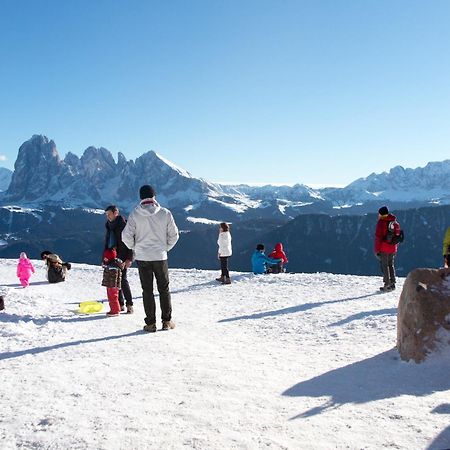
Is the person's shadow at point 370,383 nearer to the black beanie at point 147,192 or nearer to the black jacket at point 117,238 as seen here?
the black beanie at point 147,192

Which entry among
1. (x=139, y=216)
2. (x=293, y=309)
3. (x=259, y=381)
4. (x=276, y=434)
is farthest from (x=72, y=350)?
(x=293, y=309)

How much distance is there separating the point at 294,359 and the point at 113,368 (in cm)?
305

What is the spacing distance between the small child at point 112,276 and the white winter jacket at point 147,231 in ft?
7.66

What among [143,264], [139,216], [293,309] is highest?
[139,216]

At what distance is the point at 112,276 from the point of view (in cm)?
1117

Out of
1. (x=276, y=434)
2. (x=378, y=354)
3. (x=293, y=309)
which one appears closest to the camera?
(x=276, y=434)

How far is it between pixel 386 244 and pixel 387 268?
33.5 inches

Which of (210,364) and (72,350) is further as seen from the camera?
(72,350)

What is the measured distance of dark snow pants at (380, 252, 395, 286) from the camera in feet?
48.0

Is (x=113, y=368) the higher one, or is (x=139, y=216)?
(x=139, y=216)

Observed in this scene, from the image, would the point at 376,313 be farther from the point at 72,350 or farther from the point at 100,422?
the point at 100,422

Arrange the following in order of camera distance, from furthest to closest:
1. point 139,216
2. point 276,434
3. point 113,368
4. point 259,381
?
point 139,216
point 113,368
point 259,381
point 276,434

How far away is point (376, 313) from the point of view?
36.0ft

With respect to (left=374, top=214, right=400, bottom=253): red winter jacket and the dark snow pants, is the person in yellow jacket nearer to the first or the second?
(left=374, top=214, right=400, bottom=253): red winter jacket
